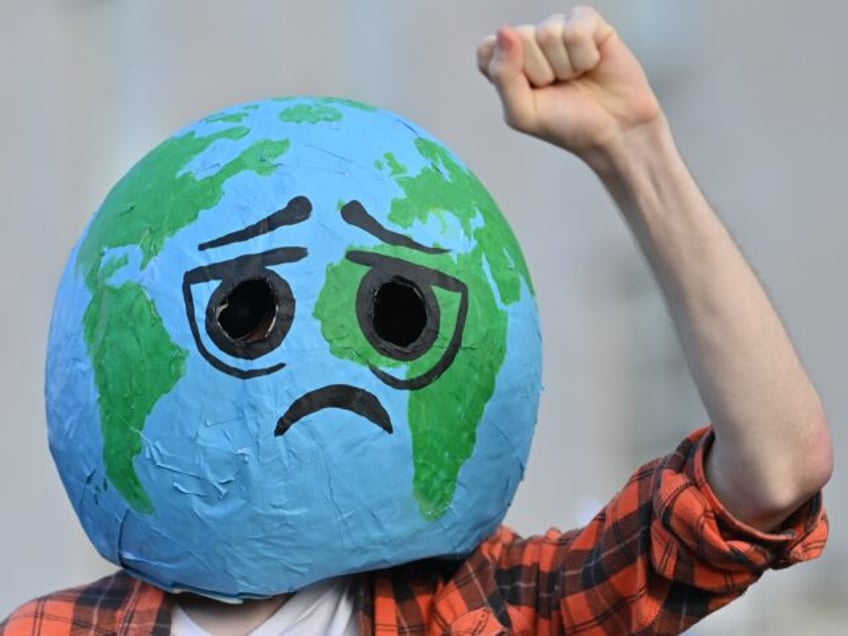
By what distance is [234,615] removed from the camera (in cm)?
237

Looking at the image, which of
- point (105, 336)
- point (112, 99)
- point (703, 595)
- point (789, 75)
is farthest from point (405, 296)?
point (112, 99)

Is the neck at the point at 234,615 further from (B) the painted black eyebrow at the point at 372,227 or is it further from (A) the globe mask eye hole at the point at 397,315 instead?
(B) the painted black eyebrow at the point at 372,227

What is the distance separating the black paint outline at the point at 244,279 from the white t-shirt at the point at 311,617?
0.40 meters

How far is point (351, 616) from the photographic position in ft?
7.80

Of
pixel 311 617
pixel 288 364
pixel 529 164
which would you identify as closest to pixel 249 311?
pixel 288 364

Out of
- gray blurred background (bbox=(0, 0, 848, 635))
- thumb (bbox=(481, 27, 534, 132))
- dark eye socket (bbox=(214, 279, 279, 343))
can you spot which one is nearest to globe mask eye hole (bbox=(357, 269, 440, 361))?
dark eye socket (bbox=(214, 279, 279, 343))

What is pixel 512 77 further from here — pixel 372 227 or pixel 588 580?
pixel 588 580

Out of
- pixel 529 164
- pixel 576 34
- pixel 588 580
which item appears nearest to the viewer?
pixel 576 34

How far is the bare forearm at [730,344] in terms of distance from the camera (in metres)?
2.10

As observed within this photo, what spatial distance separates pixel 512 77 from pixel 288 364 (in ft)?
1.44

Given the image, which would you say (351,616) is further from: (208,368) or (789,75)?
(789,75)

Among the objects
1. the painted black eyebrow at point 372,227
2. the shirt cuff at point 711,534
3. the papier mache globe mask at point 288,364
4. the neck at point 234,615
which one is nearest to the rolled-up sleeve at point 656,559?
the shirt cuff at point 711,534

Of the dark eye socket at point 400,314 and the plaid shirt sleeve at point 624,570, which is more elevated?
the dark eye socket at point 400,314

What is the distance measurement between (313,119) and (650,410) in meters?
3.45
